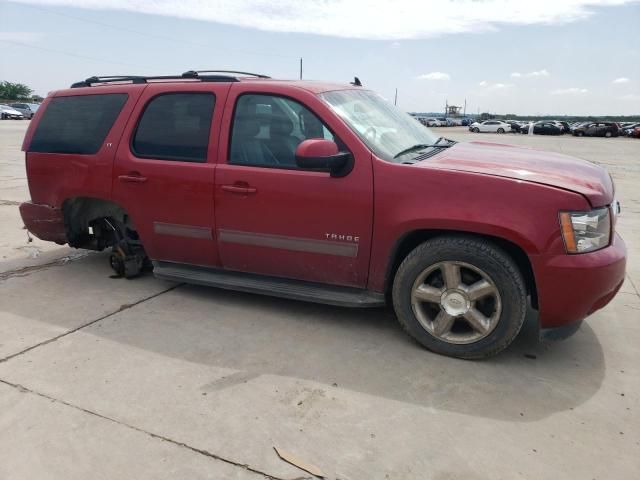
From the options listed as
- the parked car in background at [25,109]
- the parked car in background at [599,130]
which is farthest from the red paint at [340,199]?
the parked car in background at [25,109]

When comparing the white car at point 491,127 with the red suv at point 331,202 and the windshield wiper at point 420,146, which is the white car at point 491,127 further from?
the red suv at point 331,202

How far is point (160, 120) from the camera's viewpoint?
4.19 meters

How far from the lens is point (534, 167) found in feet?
11.1

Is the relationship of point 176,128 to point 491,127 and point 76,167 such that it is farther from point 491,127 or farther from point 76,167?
point 491,127

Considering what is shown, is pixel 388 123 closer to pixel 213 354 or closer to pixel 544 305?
pixel 544 305

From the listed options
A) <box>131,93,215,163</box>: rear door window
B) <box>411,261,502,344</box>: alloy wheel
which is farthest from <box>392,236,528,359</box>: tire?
<box>131,93,215,163</box>: rear door window

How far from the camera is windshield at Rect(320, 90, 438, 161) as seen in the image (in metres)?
3.58

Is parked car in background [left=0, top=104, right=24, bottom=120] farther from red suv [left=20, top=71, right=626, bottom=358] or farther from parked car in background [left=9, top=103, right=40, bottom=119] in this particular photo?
red suv [left=20, top=71, right=626, bottom=358]

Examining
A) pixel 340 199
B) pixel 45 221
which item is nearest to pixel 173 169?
pixel 340 199

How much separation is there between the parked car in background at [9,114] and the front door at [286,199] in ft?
165

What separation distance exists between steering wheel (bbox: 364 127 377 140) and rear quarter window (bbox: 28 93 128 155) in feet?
Result: 7.05

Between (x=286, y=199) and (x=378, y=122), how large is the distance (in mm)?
968

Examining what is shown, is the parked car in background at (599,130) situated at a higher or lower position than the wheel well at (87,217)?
higher

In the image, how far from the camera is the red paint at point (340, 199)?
3.01m
